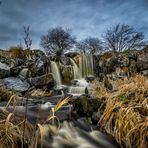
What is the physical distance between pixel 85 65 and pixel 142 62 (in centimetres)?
386

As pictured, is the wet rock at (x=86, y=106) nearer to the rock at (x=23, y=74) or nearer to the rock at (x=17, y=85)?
the rock at (x=17, y=85)

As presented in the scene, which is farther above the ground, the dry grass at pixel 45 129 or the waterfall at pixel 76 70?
the waterfall at pixel 76 70

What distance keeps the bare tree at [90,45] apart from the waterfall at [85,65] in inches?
647

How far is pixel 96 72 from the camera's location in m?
19.4

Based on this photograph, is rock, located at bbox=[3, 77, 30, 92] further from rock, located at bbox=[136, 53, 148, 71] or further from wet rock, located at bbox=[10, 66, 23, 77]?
rock, located at bbox=[136, 53, 148, 71]

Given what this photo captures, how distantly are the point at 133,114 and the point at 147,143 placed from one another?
0.52 meters

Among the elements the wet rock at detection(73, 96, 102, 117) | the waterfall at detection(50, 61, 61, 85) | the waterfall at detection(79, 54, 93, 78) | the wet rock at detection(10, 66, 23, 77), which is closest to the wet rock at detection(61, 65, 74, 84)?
the waterfall at detection(50, 61, 61, 85)

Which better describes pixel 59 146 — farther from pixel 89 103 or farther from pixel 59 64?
pixel 59 64

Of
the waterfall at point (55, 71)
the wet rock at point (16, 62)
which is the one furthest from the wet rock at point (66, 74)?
the wet rock at point (16, 62)

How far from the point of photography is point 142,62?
19453 millimetres

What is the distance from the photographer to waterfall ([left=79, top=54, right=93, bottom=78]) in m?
18.5

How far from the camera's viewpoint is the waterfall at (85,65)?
18.5 m

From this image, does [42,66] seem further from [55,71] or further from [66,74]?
[66,74]

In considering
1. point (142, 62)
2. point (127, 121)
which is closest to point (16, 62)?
point (142, 62)
